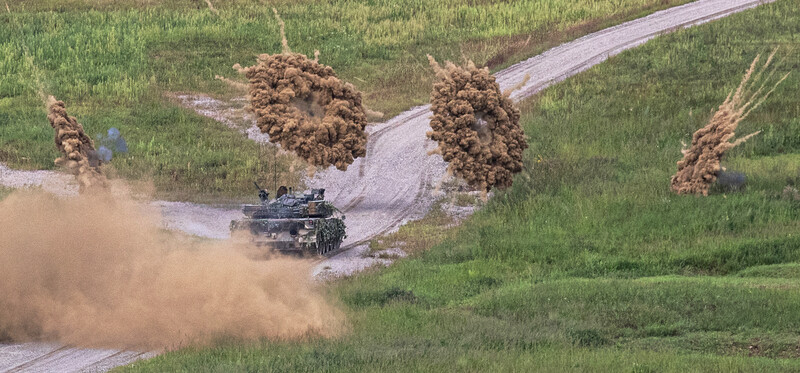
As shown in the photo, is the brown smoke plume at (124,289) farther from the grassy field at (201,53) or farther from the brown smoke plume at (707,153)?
the grassy field at (201,53)

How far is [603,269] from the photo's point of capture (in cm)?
3180

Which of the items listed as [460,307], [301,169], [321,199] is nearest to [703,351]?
[460,307]

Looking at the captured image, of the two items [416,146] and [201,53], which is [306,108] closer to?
[416,146]

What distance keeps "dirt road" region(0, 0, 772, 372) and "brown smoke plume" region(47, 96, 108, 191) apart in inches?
155

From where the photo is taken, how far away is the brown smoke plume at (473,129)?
132ft

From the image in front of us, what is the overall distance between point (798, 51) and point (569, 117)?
13885 mm

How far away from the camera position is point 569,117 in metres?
50.5

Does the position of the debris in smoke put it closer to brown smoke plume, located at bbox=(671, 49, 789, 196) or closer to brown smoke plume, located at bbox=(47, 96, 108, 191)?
brown smoke plume, located at bbox=(47, 96, 108, 191)

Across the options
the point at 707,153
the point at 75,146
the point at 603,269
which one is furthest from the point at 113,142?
the point at 603,269

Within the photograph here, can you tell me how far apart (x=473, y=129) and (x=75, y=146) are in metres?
13.0

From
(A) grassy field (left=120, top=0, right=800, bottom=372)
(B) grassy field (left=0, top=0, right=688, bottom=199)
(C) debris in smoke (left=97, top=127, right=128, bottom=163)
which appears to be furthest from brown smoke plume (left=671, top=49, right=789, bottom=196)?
(C) debris in smoke (left=97, top=127, right=128, bottom=163)

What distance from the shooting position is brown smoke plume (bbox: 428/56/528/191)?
4028 cm

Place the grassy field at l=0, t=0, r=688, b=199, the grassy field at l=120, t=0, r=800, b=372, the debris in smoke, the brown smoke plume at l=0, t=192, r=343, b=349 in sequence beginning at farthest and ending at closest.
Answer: the grassy field at l=0, t=0, r=688, b=199, the debris in smoke, the brown smoke plume at l=0, t=192, r=343, b=349, the grassy field at l=120, t=0, r=800, b=372

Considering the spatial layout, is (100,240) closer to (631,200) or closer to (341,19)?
(631,200)
